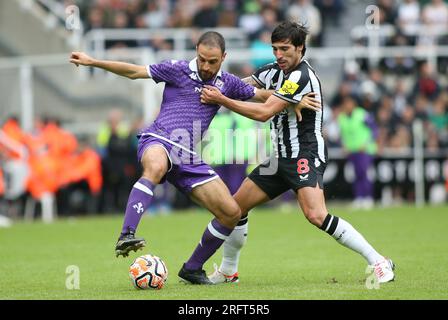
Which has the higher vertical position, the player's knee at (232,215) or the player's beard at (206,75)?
the player's beard at (206,75)

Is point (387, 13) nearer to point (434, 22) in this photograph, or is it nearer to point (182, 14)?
point (434, 22)

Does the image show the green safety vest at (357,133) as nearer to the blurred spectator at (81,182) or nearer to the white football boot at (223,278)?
the blurred spectator at (81,182)

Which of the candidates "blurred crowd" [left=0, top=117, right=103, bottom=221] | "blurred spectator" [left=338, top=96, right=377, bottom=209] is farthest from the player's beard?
"blurred spectator" [left=338, top=96, right=377, bottom=209]

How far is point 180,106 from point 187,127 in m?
0.22

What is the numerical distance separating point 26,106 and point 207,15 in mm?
5885

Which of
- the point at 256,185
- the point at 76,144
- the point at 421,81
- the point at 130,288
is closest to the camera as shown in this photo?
the point at 130,288

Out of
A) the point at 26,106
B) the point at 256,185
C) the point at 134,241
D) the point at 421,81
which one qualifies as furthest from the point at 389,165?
the point at 134,241

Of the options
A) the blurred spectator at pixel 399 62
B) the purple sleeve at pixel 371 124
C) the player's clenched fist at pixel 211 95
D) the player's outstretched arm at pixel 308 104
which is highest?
the blurred spectator at pixel 399 62

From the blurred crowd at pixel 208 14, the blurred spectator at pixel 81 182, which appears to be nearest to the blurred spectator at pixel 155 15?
the blurred crowd at pixel 208 14

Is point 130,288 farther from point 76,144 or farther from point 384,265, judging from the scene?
point 76,144

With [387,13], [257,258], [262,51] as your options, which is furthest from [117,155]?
[257,258]

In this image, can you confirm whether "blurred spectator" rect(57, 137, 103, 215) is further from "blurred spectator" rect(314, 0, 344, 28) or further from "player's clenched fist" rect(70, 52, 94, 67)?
"player's clenched fist" rect(70, 52, 94, 67)

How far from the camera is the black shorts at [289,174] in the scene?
30.8 feet

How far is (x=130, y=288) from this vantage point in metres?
9.14
